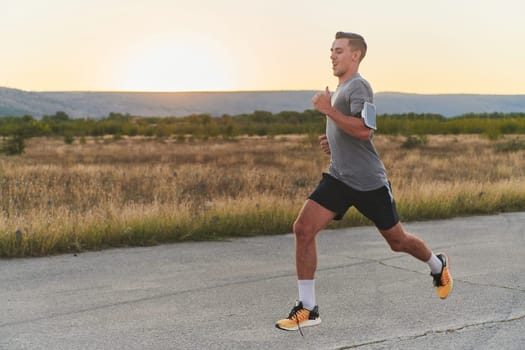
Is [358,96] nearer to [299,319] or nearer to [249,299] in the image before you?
[299,319]

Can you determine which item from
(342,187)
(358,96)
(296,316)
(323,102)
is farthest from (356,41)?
(296,316)

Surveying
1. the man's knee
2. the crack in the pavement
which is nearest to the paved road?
the crack in the pavement

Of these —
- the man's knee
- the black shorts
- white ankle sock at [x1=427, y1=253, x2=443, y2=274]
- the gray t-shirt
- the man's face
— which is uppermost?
the man's face

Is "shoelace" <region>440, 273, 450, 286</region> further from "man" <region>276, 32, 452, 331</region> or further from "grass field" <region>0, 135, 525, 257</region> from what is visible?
"grass field" <region>0, 135, 525, 257</region>

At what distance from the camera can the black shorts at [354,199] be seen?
5.19 metres

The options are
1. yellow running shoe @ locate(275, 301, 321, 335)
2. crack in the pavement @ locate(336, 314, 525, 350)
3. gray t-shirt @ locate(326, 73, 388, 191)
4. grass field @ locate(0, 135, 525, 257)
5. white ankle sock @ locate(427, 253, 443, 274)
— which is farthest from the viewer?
grass field @ locate(0, 135, 525, 257)

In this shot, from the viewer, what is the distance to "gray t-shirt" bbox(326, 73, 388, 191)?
501 centimetres

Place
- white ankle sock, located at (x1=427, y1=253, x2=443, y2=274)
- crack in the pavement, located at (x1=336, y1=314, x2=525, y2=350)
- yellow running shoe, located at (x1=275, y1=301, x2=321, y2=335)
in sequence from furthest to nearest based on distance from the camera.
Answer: white ankle sock, located at (x1=427, y1=253, x2=443, y2=274), yellow running shoe, located at (x1=275, y1=301, x2=321, y2=335), crack in the pavement, located at (x1=336, y1=314, x2=525, y2=350)

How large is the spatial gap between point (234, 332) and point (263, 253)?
10.8 ft

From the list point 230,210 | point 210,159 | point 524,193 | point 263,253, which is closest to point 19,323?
point 263,253

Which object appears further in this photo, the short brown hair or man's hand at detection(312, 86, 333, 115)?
the short brown hair

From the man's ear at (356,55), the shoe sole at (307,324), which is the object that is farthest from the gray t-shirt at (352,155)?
the shoe sole at (307,324)

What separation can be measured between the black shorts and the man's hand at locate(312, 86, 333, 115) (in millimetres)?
670

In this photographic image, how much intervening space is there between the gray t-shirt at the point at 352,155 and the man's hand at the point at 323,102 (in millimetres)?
206
